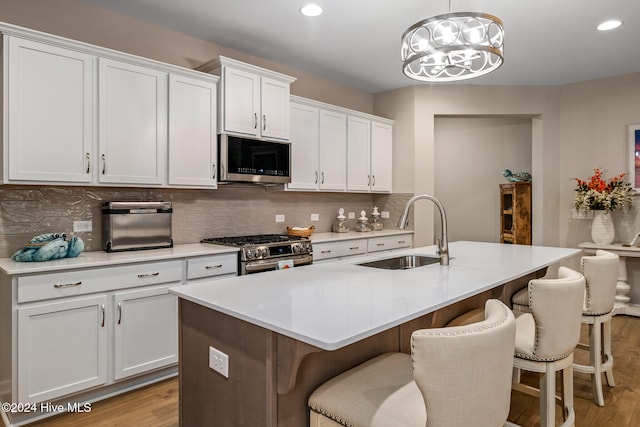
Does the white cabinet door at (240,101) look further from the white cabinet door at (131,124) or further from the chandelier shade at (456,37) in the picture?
the chandelier shade at (456,37)

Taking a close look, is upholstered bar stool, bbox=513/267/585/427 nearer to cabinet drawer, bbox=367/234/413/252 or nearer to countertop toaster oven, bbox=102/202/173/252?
countertop toaster oven, bbox=102/202/173/252

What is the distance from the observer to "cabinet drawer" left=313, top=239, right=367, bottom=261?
13.3 ft

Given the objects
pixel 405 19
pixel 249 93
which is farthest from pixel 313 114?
pixel 405 19

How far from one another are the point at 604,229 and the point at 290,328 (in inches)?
188

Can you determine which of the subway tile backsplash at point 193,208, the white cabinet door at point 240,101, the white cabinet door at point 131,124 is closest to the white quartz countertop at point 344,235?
the subway tile backsplash at point 193,208

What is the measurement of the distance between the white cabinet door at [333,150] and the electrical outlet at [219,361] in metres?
3.08

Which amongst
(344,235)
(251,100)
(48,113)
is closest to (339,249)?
(344,235)

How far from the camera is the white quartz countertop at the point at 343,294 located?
129 cm

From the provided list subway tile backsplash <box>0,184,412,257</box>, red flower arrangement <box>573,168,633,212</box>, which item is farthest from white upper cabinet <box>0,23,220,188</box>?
red flower arrangement <box>573,168,633,212</box>

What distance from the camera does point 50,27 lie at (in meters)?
2.91

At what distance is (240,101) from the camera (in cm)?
358

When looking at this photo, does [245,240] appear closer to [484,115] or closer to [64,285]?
[64,285]

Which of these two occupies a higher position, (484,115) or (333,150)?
(484,115)

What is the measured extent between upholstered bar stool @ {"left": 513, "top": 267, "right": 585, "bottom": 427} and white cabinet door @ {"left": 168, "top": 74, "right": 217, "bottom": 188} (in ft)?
8.49
